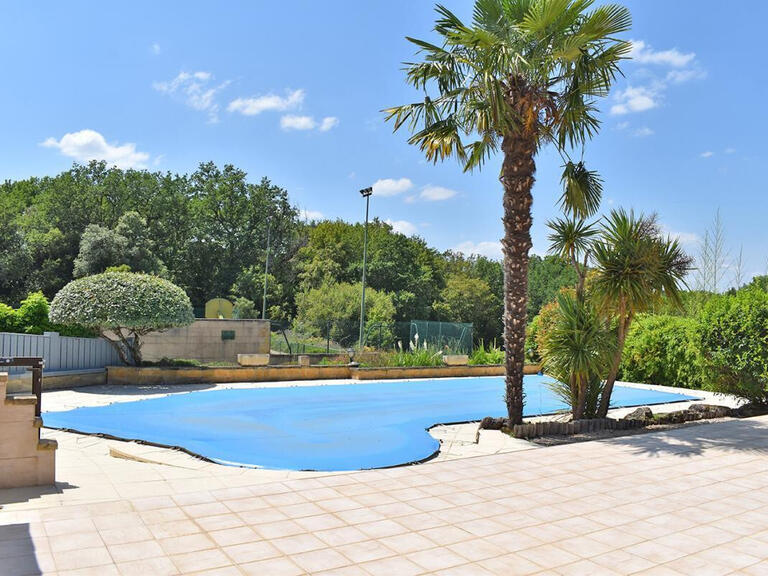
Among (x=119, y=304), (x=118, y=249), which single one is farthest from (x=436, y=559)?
(x=118, y=249)

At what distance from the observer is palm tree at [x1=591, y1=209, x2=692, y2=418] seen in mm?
9461

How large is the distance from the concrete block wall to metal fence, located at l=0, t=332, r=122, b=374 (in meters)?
8.67

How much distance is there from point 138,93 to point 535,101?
757 inches

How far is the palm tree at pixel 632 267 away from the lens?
372 inches

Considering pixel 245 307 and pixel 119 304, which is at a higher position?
pixel 245 307

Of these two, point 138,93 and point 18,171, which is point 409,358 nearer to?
point 138,93

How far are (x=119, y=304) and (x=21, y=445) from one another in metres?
9.49

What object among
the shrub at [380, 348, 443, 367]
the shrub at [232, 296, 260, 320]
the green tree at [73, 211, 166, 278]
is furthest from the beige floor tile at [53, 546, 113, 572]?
the shrub at [232, 296, 260, 320]

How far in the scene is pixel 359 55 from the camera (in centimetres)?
1802

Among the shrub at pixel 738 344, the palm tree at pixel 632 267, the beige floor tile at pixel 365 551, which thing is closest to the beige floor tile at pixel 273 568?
the beige floor tile at pixel 365 551

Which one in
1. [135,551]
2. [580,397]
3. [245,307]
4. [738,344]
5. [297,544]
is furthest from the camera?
[245,307]

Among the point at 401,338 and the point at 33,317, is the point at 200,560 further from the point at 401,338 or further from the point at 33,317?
the point at 401,338

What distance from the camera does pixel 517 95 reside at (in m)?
9.26

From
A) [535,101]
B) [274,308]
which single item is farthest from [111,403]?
[274,308]
